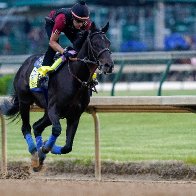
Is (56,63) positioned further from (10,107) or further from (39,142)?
(10,107)

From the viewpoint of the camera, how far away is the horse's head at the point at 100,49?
8.35m

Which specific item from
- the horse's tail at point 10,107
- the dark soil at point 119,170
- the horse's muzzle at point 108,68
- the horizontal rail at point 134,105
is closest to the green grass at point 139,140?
the dark soil at point 119,170

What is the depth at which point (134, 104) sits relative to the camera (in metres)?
9.21

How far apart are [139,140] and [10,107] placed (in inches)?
66.6

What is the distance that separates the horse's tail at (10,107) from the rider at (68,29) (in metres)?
0.92

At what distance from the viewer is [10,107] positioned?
10078mm

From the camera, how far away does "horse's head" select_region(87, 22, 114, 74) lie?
8352mm

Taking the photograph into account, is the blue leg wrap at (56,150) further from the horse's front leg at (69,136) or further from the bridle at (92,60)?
the bridle at (92,60)

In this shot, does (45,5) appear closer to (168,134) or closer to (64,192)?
(168,134)

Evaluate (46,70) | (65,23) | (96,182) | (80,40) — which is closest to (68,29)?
(65,23)

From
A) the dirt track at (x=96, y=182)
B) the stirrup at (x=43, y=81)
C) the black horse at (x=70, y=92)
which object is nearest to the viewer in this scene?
the dirt track at (x=96, y=182)

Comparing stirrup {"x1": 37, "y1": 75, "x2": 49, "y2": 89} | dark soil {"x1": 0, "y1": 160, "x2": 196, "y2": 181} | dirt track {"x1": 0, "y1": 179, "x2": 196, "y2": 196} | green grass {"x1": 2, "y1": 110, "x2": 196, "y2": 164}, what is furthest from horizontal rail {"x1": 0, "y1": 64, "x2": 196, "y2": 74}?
dirt track {"x1": 0, "y1": 179, "x2": 196, "y2": 196}

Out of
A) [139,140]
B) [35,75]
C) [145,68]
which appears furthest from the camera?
[145,68]

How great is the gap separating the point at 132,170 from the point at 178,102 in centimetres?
130
